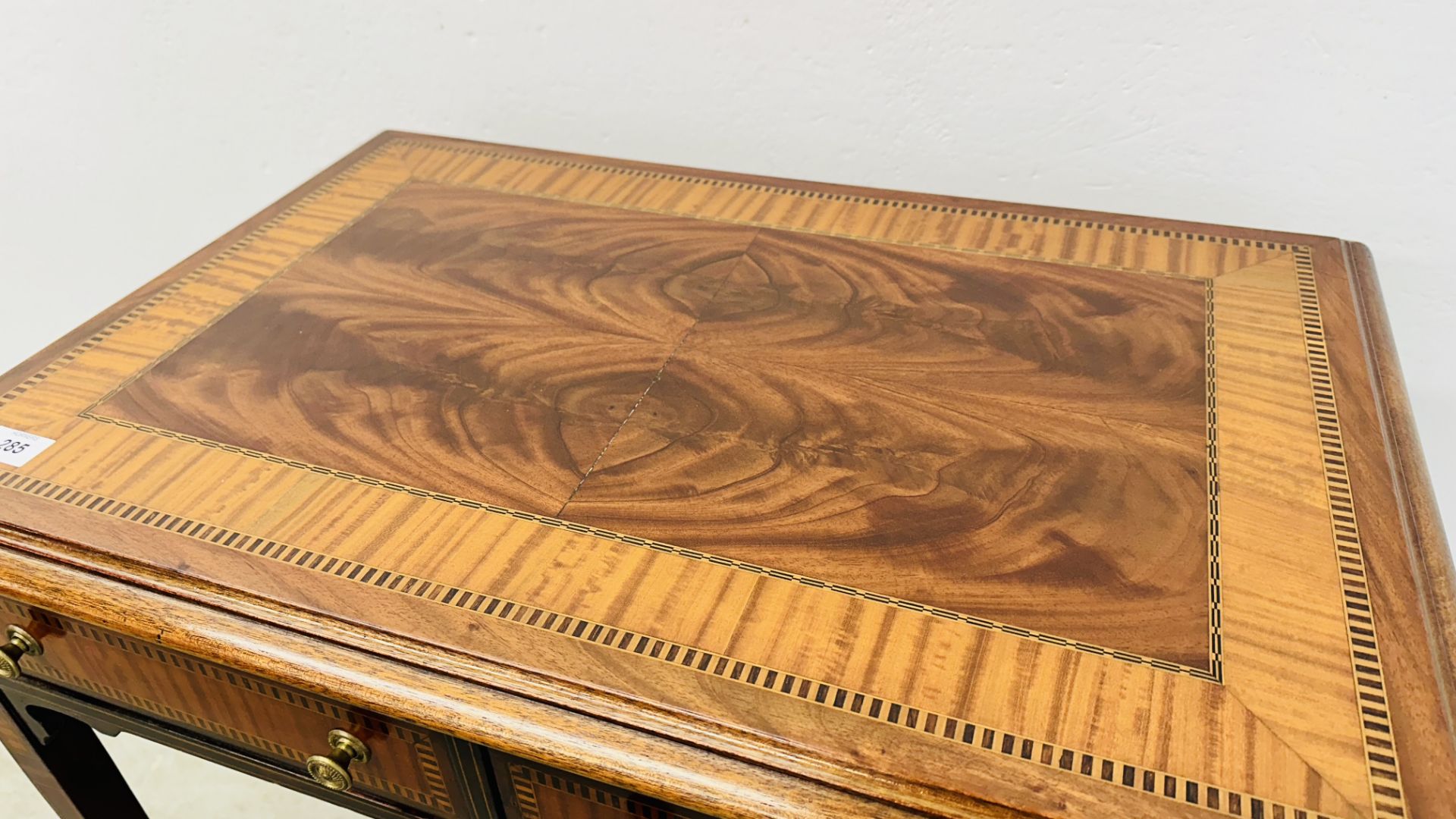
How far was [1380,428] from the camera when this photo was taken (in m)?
0.88

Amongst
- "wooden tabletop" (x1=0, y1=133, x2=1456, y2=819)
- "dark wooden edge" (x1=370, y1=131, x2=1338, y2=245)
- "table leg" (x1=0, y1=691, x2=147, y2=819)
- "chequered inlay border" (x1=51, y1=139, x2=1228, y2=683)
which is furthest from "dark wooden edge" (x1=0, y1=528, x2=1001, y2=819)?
"dark wooden edge" (x1=370, y1=131, x2=1338, y2=245)

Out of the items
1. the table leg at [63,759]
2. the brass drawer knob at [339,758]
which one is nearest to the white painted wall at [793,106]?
the table leg at [63,759]

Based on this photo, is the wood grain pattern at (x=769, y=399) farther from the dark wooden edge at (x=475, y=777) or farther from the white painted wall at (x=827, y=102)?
the white painted wall at (x=827, y=102)

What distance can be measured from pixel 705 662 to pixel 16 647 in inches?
23.7

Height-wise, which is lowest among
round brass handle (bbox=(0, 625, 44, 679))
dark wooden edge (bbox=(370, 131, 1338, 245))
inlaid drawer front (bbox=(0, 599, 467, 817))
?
round brass handle (bbox=(0, 625, 44, 679))

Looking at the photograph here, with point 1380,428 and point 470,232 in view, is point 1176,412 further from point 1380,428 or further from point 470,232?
point 470,232

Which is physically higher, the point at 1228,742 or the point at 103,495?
the point at 1228,742

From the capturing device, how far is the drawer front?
75cm

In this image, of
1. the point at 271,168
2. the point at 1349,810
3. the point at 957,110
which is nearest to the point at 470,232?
the point at 957,110

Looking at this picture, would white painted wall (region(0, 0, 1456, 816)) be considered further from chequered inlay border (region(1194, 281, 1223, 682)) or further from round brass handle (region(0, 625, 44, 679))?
round brass handle (region(0, 625, 44, 679))

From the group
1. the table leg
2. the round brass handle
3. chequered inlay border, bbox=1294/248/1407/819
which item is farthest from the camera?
the table leg

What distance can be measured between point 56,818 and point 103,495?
0.97m

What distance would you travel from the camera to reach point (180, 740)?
0.96 metres

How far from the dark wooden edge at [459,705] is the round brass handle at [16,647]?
96 millimetres
